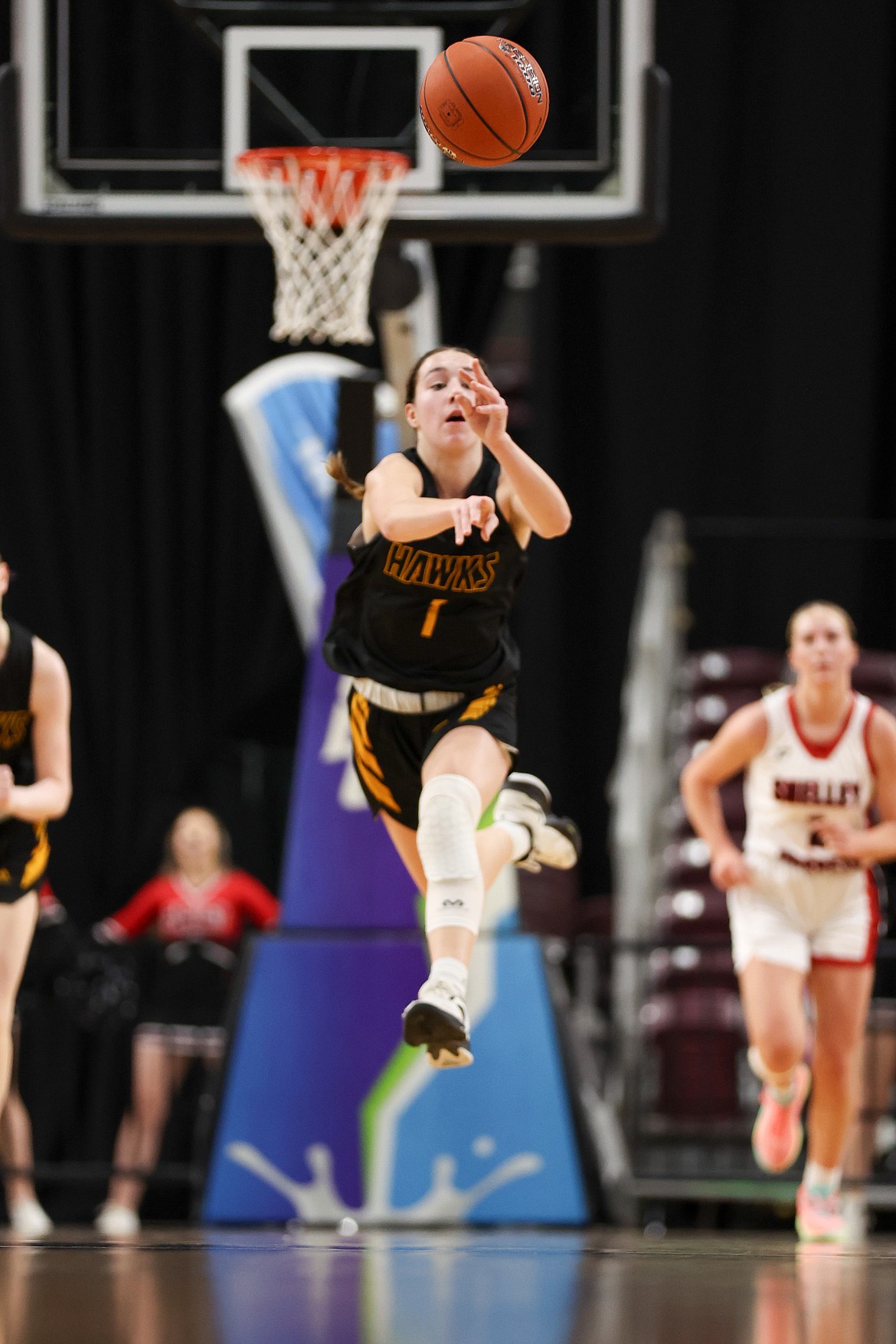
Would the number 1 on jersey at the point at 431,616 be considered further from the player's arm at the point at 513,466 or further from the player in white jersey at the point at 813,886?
the player in white jersey at the point at 813,886

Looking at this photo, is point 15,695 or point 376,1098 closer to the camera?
point 15,695

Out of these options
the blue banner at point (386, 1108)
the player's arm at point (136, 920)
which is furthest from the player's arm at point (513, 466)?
the player's arm at point (136, 920)

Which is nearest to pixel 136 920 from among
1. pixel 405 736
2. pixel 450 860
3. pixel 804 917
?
pixel 804 917

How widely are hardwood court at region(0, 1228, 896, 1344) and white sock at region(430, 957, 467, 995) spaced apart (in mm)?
613

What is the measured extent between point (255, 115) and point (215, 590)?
2.85m

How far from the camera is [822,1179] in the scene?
6199 millimetres

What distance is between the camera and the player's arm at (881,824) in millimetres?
5996

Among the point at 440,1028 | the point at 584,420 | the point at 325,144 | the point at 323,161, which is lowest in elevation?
the point at 440,1028

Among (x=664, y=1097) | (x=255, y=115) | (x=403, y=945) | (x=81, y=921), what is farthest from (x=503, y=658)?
(x=81, y=921)

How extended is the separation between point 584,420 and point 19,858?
6998 millimetres

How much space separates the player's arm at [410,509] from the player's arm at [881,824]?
6.15 ft

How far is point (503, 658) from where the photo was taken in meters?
5.07

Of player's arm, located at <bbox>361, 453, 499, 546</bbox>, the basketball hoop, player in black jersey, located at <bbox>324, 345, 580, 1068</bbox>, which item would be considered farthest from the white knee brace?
the basketball hoop

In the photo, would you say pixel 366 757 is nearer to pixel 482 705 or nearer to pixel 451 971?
pixel 482 705
